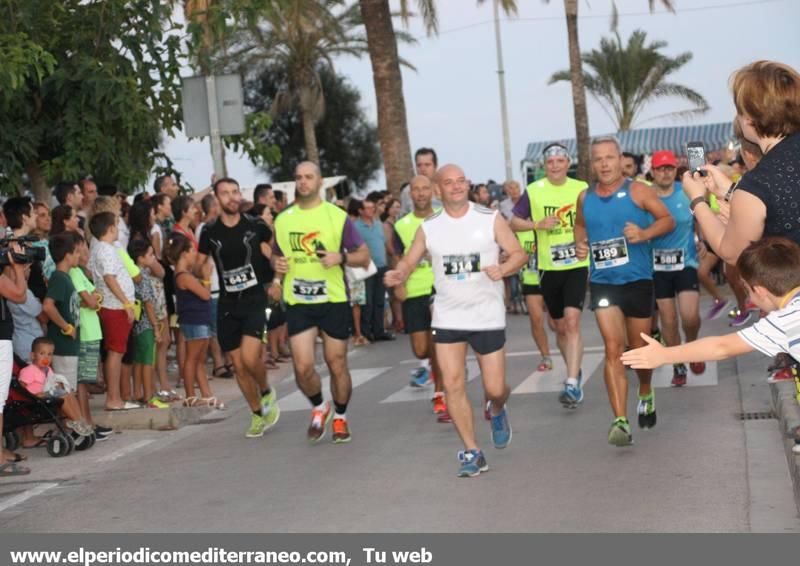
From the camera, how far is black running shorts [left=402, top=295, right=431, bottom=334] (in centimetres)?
1307

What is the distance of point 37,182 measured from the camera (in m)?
17.8

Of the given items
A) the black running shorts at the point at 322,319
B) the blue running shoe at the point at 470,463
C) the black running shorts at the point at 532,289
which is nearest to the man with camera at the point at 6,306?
the black running shorts at the point at 322,319

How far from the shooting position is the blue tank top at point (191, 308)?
14305 millimetres

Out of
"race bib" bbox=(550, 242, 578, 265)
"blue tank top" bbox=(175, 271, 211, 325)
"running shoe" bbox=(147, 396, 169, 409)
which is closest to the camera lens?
"race bib" bbox=(550, 242, 578, 265)

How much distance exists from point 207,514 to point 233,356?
3531 mm

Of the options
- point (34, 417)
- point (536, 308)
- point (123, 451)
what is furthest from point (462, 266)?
point (536, 308)

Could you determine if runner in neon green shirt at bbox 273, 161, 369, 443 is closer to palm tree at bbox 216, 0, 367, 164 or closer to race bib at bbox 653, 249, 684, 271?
race bib at bbox 653, 249, 684, 271

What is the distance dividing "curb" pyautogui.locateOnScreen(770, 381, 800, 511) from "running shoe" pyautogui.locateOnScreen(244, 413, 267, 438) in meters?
3.97

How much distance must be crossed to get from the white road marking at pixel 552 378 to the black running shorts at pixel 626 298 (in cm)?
310

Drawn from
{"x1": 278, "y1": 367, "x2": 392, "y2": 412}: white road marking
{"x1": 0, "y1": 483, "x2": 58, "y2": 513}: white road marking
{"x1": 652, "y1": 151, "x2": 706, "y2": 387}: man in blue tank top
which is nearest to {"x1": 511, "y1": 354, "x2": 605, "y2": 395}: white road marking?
{"x1": 652, "y1": 151, "x2": 706, "y2": 387}: man in blue tank top

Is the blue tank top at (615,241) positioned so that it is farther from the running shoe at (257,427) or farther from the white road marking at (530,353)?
the white road marking at (530,353)

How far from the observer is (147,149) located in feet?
59.1

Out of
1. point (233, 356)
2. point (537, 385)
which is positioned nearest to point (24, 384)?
point (233, 356)

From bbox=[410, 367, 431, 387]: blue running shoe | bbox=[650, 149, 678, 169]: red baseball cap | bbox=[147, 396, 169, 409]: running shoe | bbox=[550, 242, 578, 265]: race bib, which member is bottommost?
bbox=[410, 367, 431, 387]: blue running shoe
